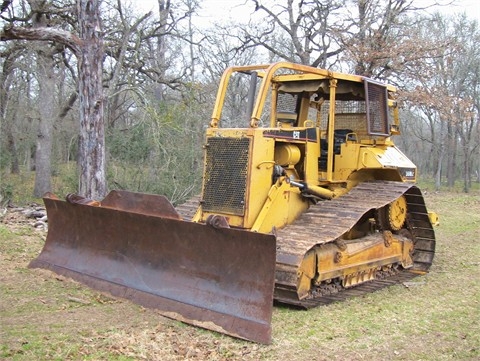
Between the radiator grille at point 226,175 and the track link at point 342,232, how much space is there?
0.65 metres

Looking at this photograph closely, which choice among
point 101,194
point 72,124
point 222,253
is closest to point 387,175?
point 222,253

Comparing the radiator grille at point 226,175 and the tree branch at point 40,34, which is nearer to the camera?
the radiator grille at point 226,175

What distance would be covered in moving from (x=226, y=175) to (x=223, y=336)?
2151mm

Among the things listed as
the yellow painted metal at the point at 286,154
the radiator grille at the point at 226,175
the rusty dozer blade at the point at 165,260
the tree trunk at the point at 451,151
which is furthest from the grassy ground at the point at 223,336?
the tree trunk at the point at 451,151

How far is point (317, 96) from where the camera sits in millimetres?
8281

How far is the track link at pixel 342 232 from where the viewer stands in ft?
19.1

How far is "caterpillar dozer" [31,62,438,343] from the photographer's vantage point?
541 centimetres

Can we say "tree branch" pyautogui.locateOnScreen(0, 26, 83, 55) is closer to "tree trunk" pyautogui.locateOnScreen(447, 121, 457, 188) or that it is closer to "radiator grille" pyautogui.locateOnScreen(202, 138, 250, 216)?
"radiator grille" pyautogui.locateOnScreen(202, 138, 250, 216)

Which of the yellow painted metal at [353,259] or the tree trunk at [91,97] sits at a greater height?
the tree trunk at [91,97]

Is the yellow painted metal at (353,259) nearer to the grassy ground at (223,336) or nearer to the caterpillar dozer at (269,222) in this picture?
the caterpillar dozer at (269,222)

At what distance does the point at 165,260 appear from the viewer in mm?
5883

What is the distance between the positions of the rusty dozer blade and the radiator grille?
852 millimetres

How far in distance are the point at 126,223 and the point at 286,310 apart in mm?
1982

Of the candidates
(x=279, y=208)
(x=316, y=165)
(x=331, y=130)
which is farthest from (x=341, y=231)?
(x=331, y=130)
